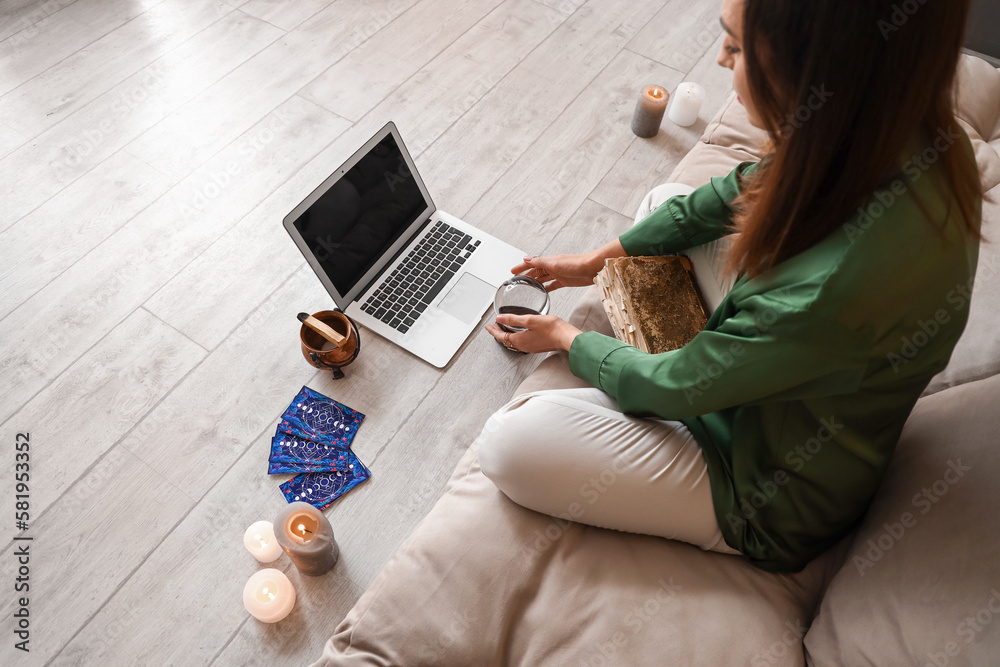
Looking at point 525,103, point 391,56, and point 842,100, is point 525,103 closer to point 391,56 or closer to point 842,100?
point 391,56

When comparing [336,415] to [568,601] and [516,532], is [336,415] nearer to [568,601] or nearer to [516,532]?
[516,532]

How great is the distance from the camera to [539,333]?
128cm

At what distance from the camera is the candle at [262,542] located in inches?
51.2

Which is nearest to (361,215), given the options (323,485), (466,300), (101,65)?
(466,300)

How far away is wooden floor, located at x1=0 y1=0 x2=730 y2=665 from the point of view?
1.32 meters

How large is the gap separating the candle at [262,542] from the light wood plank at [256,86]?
46.3 inches

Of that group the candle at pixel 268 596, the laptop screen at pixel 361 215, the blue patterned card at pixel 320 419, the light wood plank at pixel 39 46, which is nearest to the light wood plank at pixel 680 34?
the laptop screen at pixel 361 215

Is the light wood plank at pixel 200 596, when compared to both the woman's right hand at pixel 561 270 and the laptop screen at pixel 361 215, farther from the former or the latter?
the woman's right hand at pixel 561 270

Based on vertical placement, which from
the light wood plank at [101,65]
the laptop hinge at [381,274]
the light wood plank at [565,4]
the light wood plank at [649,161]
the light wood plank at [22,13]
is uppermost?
the light wood plank at [22,13]

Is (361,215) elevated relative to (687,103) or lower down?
elevated

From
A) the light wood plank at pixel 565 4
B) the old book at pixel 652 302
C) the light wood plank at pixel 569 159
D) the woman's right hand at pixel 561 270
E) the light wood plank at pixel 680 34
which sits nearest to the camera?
the old book at pixel 652 302

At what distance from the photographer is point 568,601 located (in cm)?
97

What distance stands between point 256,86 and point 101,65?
21.2 inches

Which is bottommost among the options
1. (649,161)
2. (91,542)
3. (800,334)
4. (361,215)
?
(649,161)
